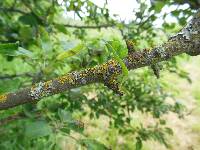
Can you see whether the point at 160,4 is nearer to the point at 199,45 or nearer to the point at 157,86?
the point at 157,86

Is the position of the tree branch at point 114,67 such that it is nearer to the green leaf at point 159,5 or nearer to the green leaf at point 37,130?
the green leaf at point 37,130

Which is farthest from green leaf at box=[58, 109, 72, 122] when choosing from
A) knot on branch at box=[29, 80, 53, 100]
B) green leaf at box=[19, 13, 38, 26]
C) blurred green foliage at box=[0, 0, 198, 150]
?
green leaf at box=[19, 13, 38, 26]

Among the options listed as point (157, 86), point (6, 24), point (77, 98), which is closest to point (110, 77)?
point (77, 98)

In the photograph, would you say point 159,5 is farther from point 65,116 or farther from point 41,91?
point 41,91

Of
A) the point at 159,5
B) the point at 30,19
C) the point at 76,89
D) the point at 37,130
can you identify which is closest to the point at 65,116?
the point at 37,130

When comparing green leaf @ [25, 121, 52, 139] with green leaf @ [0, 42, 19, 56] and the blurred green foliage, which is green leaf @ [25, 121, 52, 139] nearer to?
the blurred green foliage
